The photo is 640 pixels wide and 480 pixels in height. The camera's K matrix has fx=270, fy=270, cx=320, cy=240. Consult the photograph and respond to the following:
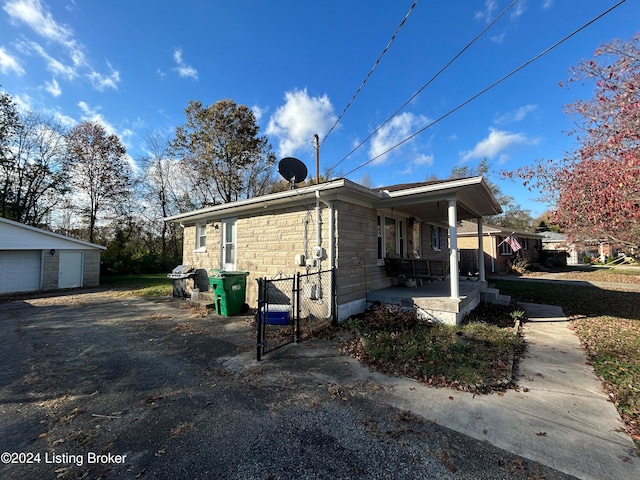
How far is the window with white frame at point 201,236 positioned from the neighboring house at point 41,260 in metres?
9.31

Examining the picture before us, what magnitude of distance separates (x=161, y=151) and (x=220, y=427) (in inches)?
1015

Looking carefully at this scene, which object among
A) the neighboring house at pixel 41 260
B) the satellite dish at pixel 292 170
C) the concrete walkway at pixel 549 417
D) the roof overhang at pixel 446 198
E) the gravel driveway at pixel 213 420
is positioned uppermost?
the satellite dish at pixel 292 170

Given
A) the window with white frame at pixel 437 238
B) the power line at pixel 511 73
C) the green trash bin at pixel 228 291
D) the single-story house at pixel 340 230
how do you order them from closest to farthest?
the power line at pixel 511 73
the single-story house at pixel 340 230
the green trash bin at pixel 228 291
the window with white frame at pixel 437 238

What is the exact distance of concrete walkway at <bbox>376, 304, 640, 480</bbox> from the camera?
2.29 m

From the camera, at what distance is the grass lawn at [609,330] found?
131 inches

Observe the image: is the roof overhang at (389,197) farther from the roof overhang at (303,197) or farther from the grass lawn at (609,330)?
the grass lawn at (609,330)

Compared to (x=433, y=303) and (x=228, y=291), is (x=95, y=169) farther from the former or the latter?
(x=433, y=303)

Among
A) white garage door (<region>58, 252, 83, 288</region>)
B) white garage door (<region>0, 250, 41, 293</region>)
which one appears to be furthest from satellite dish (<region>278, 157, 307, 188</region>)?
white garage door (<region>0, 250, 41, 293</region>)

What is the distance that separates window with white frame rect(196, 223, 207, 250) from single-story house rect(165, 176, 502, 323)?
0.65 meters

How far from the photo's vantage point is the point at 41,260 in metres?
13.9

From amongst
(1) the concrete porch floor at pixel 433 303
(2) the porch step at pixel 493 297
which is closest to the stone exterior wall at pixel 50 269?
(1) the concrete porch floor at pixel 433 303

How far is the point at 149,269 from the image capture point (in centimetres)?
2131

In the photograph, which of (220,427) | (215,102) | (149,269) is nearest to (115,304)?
(220,427)

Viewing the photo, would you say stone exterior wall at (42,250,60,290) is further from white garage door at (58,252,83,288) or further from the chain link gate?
the chain link gate
